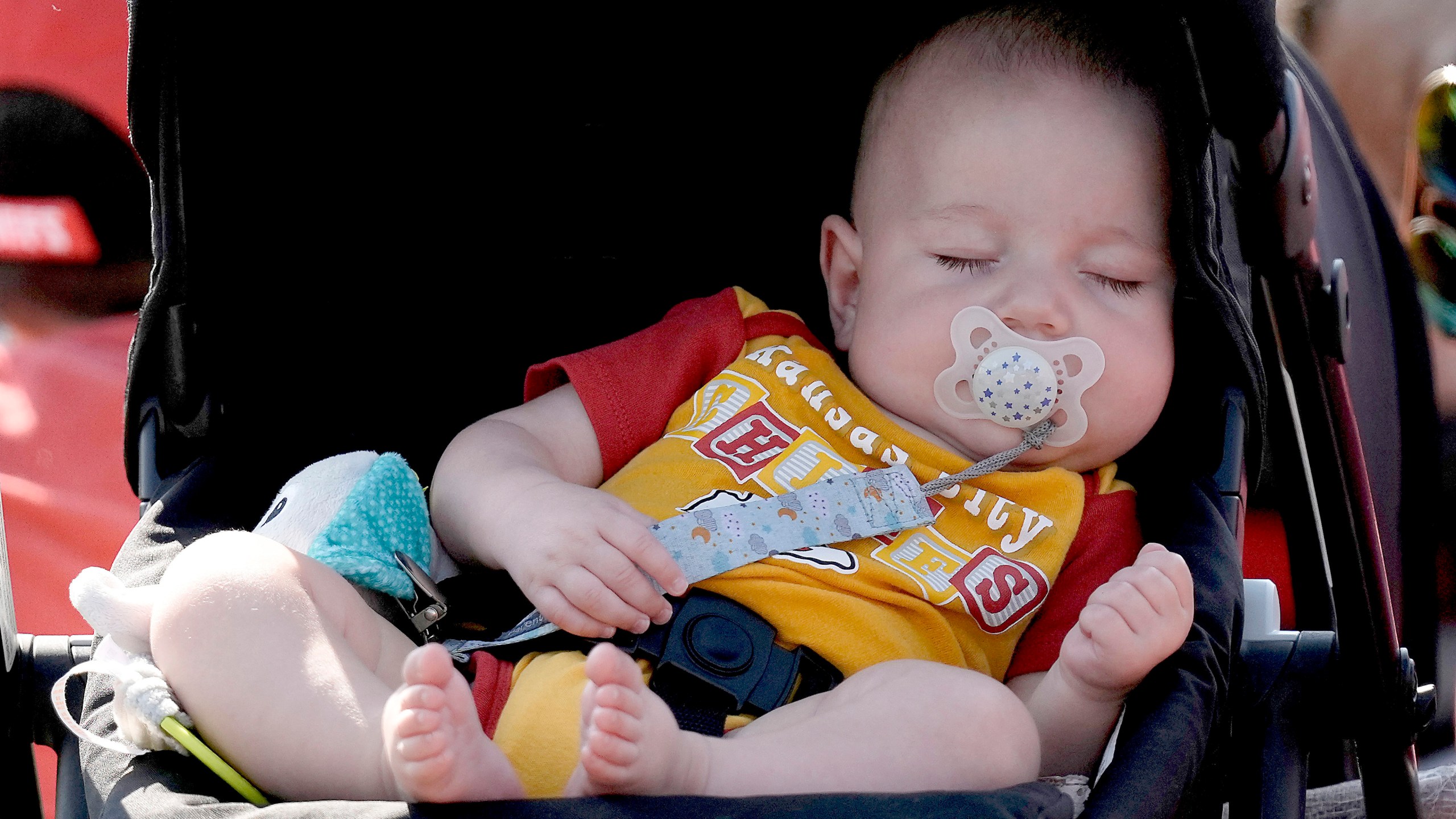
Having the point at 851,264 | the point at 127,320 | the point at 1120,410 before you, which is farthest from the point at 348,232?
the point at 127,320

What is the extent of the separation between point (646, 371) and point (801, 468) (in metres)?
0.21

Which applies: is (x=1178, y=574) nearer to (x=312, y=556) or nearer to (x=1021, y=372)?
(x=1021, y=372)

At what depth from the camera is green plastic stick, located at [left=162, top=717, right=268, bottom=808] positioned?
0.77 metres

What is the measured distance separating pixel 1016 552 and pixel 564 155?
672 millimetres

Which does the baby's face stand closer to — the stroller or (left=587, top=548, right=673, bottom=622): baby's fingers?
the stroller

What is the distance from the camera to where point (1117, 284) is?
112 cm

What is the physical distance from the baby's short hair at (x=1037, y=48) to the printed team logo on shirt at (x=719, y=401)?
1.02ft

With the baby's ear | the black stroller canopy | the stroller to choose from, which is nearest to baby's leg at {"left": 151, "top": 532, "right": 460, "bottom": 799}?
the stroller

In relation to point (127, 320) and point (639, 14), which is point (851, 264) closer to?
point (639, 14)

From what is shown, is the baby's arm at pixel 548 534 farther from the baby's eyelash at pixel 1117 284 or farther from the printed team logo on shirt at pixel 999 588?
the baby's eyelash at pixel 1117 284

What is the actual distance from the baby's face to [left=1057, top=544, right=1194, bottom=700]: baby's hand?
0.23 m

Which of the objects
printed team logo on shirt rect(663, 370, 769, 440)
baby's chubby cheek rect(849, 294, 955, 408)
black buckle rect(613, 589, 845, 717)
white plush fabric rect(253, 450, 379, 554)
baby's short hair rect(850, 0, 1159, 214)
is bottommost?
black buckle rect(613, 589, 845, 717)

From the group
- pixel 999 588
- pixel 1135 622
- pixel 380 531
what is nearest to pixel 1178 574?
pixel 1135 622

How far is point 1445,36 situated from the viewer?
2.68 meters
